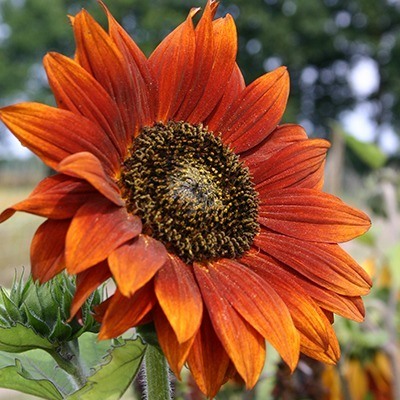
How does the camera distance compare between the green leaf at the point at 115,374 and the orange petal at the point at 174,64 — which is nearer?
the green leaf at the point at 115,374

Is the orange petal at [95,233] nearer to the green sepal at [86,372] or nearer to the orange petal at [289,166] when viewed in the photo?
the green sepal at [86,372]

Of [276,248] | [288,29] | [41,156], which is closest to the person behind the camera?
[41,156]

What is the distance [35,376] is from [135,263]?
0.92 feet

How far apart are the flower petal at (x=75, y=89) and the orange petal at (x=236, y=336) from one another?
0.17 meters

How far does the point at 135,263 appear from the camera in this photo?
0.55m

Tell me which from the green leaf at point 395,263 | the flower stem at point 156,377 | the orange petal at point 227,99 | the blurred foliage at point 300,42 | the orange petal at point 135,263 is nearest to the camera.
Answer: the orange petal at point 135,263

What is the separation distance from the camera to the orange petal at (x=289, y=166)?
2.55 feet

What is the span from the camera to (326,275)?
0.68 metres

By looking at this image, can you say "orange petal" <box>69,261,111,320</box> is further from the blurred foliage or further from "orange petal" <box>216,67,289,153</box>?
the blurred foliage

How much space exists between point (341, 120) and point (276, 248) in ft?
65.8

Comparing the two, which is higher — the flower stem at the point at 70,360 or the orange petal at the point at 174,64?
the orange petal at the point at 174,64

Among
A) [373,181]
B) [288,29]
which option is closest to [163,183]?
[373,181]

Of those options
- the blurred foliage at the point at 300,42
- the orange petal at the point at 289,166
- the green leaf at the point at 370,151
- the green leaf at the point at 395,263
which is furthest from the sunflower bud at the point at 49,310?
the blurred foliage at the point at 300,42

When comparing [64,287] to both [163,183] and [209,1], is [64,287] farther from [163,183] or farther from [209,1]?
[209,1]
